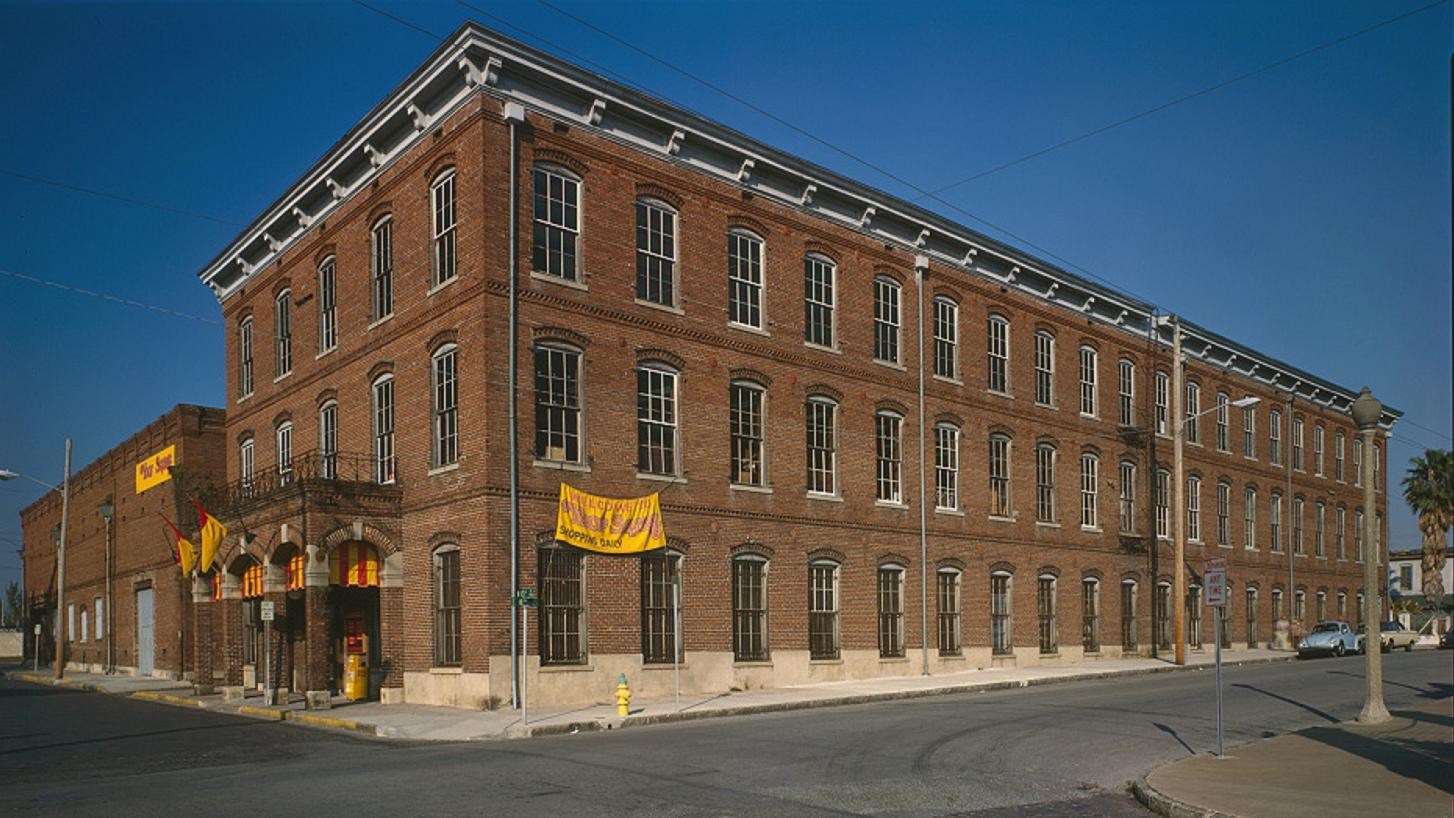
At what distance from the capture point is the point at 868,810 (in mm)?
11836

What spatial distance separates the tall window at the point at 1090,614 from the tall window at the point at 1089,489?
1.94 m

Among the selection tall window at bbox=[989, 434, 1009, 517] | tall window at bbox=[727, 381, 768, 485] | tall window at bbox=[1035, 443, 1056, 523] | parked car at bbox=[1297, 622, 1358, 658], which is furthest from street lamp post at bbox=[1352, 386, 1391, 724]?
parked car at bbox=[1297, 622, 1358, 658]

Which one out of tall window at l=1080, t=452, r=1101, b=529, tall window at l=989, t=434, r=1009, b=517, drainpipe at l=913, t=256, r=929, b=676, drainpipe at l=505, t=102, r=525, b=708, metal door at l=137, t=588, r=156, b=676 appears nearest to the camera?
drainpipe at l=505, t=102, r=525, b=708

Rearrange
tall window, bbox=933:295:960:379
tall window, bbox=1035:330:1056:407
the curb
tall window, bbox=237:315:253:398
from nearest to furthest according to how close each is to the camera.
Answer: the curb, tall window, bbox=933:295:960:379, tall window, bbox=237:315:253:398, tall window, bbox=1035:330:1056:407

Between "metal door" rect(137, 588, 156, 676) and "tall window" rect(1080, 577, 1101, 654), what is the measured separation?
3207 cm

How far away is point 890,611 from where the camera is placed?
3369cm

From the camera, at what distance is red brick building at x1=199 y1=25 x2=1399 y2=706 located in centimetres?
2536

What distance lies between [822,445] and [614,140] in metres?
9.50

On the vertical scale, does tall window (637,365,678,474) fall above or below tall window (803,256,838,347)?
below

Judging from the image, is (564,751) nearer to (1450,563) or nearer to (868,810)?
(868,810)

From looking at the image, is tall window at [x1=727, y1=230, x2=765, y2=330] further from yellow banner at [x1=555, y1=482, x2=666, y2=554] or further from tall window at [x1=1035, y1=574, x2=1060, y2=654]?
tall window at [x1=1035, y1=574, x2=1060, y2=654]

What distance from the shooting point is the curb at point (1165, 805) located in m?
11.3

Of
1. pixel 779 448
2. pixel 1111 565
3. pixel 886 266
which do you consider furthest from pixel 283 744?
pixel 1111 565

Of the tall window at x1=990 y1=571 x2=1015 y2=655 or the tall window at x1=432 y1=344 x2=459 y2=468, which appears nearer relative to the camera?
the tall window at x1=432 y1=344 x2=459 y2=468
